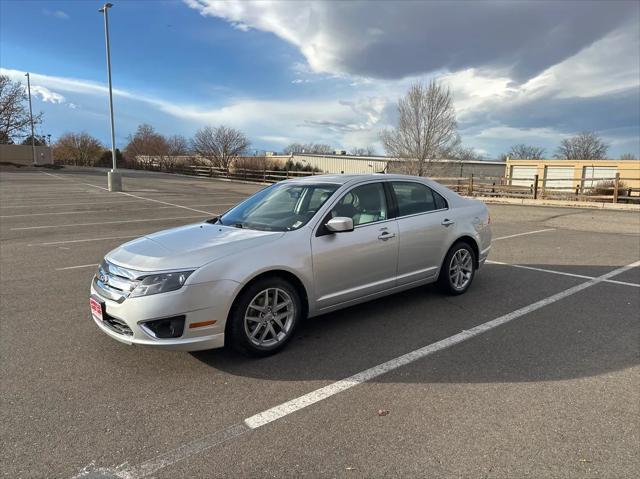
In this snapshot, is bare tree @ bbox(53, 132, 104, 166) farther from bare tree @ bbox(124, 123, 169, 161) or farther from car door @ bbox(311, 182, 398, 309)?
car door @ bbox(311, 182, 398, 309)

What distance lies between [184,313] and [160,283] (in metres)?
0.30

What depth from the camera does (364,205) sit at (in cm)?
477

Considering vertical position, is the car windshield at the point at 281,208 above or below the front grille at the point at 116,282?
above

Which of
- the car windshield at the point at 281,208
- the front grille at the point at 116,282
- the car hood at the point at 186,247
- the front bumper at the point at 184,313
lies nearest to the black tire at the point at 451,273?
the car windshield at the point at 281,208

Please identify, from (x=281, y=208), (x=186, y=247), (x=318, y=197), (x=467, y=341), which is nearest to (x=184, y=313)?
(x=186, y=247)

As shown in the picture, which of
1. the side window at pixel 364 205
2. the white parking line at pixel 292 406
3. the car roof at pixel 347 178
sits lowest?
the white parking line at pixel 292 406

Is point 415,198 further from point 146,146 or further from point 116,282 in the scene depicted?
point 146,146

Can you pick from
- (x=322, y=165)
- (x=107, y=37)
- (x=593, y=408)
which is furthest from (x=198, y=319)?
(x=322, y=165)

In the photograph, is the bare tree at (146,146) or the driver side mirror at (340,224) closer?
the driver side mirror at (340,224)

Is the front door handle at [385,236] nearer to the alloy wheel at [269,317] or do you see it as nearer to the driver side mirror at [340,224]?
the driver side mirror at [340,224]

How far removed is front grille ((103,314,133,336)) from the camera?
11.7 ft

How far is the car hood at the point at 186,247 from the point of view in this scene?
11.8ft

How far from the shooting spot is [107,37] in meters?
22.8

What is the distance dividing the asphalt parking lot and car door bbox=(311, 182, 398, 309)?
0.45 metres
